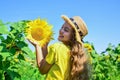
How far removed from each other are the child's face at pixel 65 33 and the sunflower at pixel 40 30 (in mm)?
208

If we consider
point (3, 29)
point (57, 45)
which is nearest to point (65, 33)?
point (57, 45)

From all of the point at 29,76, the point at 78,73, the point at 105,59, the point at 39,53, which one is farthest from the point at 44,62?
the point at 105,59

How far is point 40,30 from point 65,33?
0.35 metres

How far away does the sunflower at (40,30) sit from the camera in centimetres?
463

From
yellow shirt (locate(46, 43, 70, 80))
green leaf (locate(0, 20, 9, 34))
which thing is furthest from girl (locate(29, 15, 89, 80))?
green leaf (locate(0, 20, 9, 34))

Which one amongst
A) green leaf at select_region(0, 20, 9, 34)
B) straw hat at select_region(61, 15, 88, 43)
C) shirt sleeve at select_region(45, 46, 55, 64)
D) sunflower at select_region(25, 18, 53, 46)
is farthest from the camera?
straw hat at select_region(61, 15, 88, 43)

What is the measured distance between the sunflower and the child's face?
0.68 feet

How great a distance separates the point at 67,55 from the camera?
16.0 ft

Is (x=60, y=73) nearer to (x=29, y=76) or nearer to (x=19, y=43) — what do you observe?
(x=19, y=43)

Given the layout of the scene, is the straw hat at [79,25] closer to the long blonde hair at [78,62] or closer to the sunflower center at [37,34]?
the long blonde hair at [78,62]

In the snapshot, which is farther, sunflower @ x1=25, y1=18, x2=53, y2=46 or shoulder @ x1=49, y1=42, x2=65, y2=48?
shoulder @ x1=49, y1=42, x2=65, y2=48

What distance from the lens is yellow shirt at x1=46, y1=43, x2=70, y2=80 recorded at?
15.6 feet

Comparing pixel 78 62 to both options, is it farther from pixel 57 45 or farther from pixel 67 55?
pixel 57 45

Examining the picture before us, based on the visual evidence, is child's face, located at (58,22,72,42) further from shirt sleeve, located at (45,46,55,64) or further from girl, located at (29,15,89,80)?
shirt sleeve, located at (45,46,55,64)
